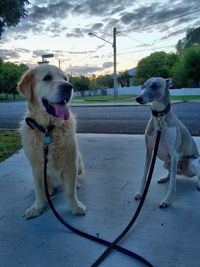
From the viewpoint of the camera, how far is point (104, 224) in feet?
9.75

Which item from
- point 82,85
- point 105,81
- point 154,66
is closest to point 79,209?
point 154,66

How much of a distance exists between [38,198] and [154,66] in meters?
53.1

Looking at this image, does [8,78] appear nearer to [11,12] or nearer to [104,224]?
[11,12]

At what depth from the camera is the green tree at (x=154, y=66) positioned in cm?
5362

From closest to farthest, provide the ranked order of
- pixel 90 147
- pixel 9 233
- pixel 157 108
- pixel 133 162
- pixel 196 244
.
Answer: pixel 196 244 < pixel 9 233 < pixel 157 108 < pixel 133 162 < pixel 90 147

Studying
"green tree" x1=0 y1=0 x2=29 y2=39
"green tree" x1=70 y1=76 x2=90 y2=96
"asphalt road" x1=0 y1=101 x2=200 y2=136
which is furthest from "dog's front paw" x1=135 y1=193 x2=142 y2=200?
"green tree" x1=70 y1=76 x2=90 y2=96

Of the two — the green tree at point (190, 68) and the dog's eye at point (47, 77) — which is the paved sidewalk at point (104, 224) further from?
the green tree at point (190, 68)

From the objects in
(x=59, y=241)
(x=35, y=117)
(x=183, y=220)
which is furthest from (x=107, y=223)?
(x=35, y=117)

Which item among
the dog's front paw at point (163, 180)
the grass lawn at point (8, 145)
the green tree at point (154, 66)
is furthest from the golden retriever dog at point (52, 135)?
the green tree at point (154, 66)

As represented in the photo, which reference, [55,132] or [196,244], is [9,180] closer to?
[55,132]

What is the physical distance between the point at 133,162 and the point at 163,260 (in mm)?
2387

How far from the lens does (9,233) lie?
2.91m

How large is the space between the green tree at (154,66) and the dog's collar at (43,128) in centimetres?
5053

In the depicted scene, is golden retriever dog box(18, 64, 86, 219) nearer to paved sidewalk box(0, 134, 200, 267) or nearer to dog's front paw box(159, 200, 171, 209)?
paved sidewalk box(0, 134, 200, 267)
